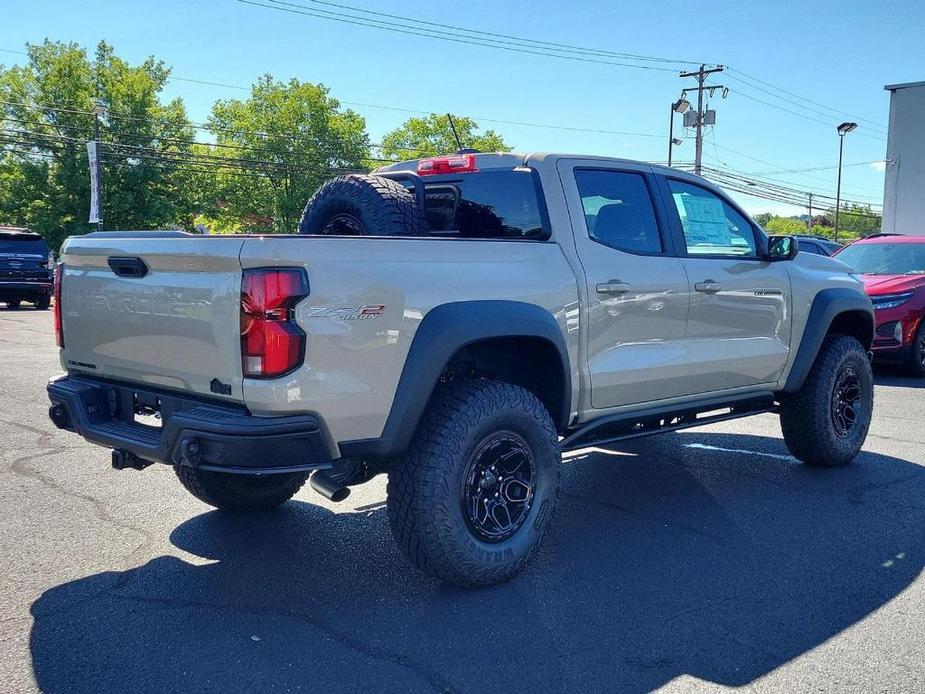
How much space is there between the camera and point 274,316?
9.93 feet

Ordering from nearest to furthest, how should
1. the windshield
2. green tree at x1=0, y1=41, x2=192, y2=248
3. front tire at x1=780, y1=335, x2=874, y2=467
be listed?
front tire at x1=780, y1=335, x2=874, y2=467 → the windshield → green tree at x1=0, y1=41, x2=192, y2=248

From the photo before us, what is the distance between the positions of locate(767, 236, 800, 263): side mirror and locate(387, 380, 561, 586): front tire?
2242mm

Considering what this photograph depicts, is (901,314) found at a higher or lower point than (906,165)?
lower

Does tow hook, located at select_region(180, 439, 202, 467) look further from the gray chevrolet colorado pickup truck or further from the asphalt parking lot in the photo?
the asphalt parking lot

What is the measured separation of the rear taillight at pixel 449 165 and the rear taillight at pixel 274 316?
1613 millimetres

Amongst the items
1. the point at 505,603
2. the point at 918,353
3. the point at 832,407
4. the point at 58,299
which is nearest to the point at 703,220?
the point at 832,407

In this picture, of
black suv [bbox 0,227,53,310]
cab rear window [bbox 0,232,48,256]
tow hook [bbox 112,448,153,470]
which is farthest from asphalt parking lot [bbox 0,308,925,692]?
cab rear window [bbox 0,232,48,256]

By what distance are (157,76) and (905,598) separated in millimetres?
47009

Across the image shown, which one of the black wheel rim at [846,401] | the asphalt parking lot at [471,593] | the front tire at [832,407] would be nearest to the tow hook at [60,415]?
the asphalt parking lot at [471,593]

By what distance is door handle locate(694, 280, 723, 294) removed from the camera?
473 centimetres

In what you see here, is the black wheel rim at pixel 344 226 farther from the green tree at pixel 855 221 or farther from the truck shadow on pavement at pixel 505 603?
the green tree at pixel 855 221

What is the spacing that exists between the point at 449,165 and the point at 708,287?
1.64 metres

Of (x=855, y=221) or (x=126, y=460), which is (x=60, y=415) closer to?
(x=126, y=460)

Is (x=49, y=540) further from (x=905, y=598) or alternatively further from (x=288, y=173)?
(x=288, y=173)
